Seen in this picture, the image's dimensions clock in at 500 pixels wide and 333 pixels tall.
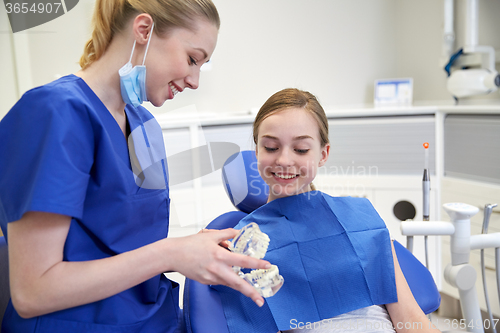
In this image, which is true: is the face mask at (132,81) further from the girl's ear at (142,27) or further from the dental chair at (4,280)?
the dental chair at (4,280)

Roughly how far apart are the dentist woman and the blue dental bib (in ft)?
0.65

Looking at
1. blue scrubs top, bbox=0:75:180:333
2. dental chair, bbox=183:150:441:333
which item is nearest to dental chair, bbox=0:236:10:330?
blue scrubs top, bbox=0:75:180:333

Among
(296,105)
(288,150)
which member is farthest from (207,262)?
(296,105)

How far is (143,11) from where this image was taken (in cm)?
74

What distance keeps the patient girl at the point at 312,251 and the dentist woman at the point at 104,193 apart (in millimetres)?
247

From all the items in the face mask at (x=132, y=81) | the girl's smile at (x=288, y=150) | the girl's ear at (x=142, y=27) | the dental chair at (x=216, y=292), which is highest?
the girl's ear at (x=142, y=27)

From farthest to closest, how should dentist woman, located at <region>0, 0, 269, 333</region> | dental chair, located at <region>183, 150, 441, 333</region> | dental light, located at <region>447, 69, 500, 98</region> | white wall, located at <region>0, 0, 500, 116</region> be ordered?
1. white wall, located at <region>0, 0, 500, 116</region>
2. dental light, located at <region>447, 69, 500, 98</region>
3. dental chair, located at <region>183, 150, 441, 333</region>
4. dentist woman, located at <region>0, 0, 269, 333</region>

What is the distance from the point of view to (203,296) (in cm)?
88

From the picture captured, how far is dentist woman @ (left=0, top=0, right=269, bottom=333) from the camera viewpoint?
62 centimetres

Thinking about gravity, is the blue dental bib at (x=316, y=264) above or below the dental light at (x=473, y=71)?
below

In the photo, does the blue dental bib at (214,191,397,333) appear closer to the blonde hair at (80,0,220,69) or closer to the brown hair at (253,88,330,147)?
the brown hair at (253,88,330,147)

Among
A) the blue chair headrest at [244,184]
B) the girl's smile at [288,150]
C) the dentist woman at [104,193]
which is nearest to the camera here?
the dentist woman at [104,193]

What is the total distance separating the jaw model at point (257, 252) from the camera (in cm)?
78

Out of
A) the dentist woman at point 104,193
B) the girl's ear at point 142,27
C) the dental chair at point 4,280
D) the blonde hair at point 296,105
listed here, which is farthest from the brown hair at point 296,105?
the dental chair at point 4,280
